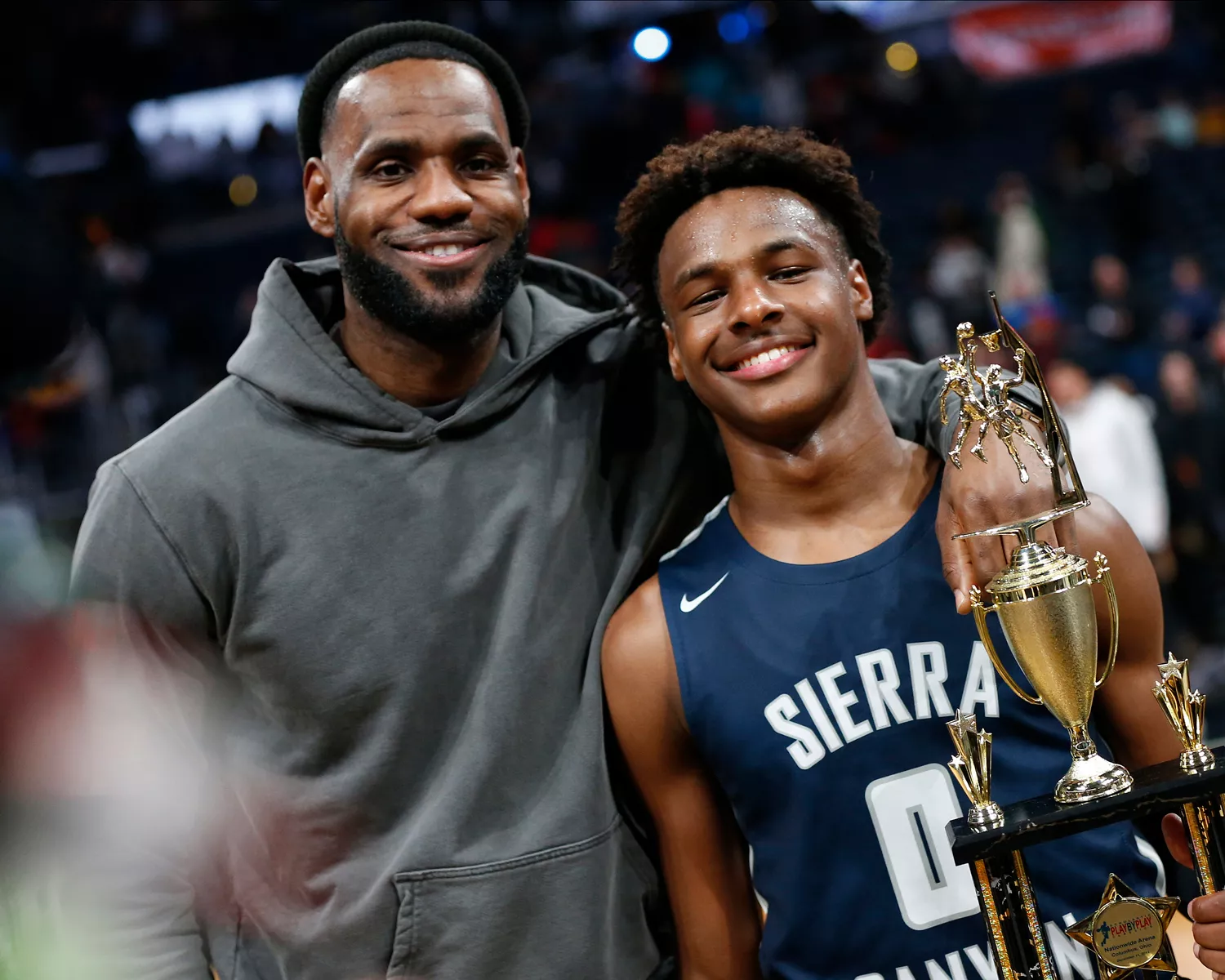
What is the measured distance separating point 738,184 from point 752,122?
10.7m

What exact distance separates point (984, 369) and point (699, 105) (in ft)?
37.9

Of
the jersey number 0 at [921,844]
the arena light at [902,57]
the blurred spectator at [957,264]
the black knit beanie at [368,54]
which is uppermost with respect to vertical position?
the arena light at [902,57]

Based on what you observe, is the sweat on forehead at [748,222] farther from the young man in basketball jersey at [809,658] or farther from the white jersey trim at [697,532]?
the white jersey trim at [697,532]

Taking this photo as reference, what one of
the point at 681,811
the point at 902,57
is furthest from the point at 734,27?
the point at 681,811

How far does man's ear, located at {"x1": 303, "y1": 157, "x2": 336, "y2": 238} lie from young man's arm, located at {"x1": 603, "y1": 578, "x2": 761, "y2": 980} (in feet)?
3.03

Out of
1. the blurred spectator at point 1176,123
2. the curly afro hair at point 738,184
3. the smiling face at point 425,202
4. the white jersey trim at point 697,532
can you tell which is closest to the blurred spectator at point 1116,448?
the curly afro hair at point 738,184

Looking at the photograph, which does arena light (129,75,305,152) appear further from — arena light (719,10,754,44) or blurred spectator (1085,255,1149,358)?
blurred spectator (1085,255,1149,358)

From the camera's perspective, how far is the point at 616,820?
215 cm

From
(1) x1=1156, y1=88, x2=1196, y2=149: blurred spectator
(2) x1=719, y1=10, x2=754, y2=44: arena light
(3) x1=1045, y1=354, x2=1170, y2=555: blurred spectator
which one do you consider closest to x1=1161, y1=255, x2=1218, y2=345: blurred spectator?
(3) x1=1045, y1=354, x2=1170, y2=555: blurred spectator

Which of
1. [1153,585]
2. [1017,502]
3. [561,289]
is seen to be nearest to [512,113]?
[561,289]

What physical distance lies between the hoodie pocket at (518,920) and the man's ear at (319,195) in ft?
3.77

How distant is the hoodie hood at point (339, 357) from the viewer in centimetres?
219

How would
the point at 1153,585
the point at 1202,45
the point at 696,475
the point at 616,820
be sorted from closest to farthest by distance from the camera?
1. the point at 1153,585
2. the point at 616,820
3. the point at 696,475
4. the point at 1202,45

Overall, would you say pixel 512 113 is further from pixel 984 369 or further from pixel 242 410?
pixel 984 369
